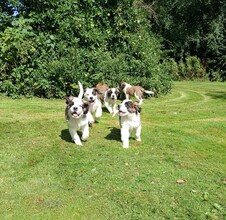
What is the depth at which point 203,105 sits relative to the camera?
1491 cm

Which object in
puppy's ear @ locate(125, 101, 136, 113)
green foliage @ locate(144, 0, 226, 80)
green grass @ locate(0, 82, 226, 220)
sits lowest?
green grass @ locate(0, 82, 226, 220)

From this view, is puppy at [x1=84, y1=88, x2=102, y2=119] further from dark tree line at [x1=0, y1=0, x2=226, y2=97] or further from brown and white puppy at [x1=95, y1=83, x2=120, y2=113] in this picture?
dark tree line at [x1=0, y1=0, x2=226, y2=97]

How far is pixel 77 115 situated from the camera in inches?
279

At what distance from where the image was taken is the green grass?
543 centimetres

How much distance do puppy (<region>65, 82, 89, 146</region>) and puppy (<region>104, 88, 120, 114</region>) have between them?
3.39 meters

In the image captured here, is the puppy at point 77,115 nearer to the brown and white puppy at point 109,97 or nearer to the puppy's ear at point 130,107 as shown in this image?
the puppy's ear at point 130,107

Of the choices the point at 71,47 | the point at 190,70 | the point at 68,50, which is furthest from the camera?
the point at 190,70

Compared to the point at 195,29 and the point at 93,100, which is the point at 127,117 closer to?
the point at 93,100

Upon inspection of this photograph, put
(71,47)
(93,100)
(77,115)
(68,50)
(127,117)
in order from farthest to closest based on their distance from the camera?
(71,47), (68,50), (93,100), (127,117), (77,115)

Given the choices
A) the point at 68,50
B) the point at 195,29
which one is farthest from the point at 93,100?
the point at 195,29

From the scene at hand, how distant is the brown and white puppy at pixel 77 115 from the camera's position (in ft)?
23.2

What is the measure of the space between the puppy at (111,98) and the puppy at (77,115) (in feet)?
11.1

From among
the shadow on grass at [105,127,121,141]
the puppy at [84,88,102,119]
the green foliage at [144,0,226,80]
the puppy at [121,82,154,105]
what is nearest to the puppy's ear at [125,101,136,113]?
the shadow on grass at [105,127,121,141]

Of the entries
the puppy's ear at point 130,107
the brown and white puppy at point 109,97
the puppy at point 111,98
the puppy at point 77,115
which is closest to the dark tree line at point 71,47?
the brown and white puppy at point 109,97
